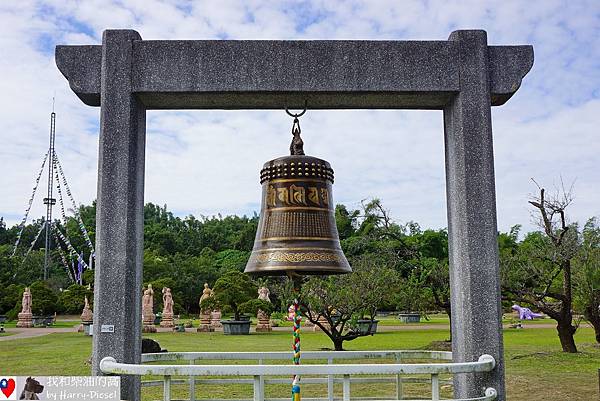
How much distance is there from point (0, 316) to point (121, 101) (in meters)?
35.7

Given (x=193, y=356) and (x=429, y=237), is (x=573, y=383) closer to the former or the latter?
(x=193, y=356)

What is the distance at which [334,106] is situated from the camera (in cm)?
553

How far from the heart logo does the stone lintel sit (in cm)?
236

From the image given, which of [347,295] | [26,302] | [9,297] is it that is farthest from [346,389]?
[9,297]

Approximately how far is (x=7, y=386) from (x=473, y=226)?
3.89 metres

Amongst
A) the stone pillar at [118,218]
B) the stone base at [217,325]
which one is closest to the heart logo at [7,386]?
the stone pillar at [118,218]

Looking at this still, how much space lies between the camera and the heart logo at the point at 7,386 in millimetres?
5039

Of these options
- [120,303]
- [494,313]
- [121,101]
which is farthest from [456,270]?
[121,101]

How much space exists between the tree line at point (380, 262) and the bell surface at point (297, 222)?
223 centimetres

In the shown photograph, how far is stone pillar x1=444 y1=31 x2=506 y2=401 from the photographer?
504cm

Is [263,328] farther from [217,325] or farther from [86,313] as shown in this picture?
[86,313]

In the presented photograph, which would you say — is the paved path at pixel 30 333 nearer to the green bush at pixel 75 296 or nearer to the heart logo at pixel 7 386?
the green bush at pixel 75 296

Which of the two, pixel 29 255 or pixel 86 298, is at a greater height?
pixel 29 255

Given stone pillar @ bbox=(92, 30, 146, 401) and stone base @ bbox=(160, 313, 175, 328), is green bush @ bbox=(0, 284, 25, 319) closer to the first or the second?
stone base @ bbox=(160, 313, 175, 328)
